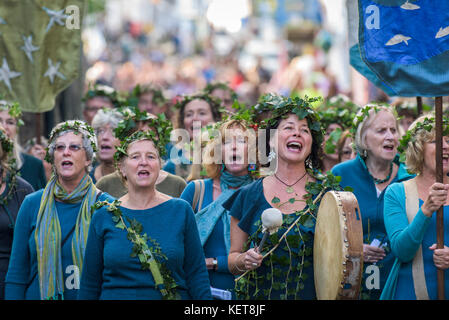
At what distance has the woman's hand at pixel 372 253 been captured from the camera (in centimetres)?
570

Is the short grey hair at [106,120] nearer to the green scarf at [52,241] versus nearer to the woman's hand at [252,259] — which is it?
the green scarf at [52,241]

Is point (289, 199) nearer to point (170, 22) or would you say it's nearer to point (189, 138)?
point (189, 138)

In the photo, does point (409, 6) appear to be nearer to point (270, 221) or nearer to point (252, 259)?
point (270, 221)

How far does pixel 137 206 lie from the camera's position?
493cm

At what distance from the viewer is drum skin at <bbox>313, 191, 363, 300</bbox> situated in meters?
4.40

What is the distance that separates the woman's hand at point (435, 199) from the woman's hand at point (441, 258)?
0.24 m

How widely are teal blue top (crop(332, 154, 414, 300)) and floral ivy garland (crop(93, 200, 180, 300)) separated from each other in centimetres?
158

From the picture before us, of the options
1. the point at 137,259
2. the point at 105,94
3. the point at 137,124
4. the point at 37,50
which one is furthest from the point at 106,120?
the point at 137,259

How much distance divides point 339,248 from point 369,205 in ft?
5.23

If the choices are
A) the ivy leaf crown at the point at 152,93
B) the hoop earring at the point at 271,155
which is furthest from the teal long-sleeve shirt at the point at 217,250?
the ivy leaf crown at the point at 152,93

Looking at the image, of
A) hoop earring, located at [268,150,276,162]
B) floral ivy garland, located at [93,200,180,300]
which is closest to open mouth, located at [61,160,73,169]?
floral ivy garland, located at [93,200,180,300]

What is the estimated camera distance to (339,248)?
4.45 meters

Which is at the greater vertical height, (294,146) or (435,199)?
(294,146)

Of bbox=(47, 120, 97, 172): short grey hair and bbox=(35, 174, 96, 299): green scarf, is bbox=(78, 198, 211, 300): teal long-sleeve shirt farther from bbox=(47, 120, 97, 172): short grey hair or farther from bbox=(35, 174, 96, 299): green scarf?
bbox=(47, 120, 97, 172): short grey hair
